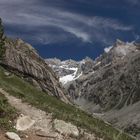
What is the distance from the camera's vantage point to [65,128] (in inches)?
945

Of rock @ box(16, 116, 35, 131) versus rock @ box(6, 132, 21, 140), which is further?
rock @ box(16, 116, 35, 131)

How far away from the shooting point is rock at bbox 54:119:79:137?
77.6 ft

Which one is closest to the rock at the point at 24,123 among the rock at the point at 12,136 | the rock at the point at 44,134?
the rock at the point at 44,134

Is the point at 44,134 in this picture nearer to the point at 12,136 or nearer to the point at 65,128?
the point at 65,128

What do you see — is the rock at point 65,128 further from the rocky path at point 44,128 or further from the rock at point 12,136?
the rock at point 12,136

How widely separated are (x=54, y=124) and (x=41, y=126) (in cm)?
75

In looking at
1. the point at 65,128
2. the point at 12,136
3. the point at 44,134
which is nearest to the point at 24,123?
the point at 44,134

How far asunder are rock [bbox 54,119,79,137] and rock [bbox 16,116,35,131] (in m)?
1.36

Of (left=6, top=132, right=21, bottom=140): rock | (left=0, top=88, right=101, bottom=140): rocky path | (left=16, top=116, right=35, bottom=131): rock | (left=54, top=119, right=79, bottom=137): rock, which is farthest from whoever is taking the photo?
(left=54, top=119, right=79, bottom=137): rock

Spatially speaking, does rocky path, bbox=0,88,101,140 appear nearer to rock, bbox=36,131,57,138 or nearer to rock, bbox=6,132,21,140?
rock, bbox=36,131,57,138

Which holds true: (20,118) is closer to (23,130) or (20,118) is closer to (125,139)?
(23,130)

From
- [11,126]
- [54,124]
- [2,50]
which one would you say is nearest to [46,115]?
[54,124]

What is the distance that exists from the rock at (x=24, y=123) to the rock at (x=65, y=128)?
1360 mm

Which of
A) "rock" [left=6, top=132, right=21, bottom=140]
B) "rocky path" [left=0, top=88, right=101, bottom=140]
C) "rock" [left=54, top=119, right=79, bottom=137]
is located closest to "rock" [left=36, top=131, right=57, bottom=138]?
"rocky path" [left=0, top=88, right=101, bottom=140]
